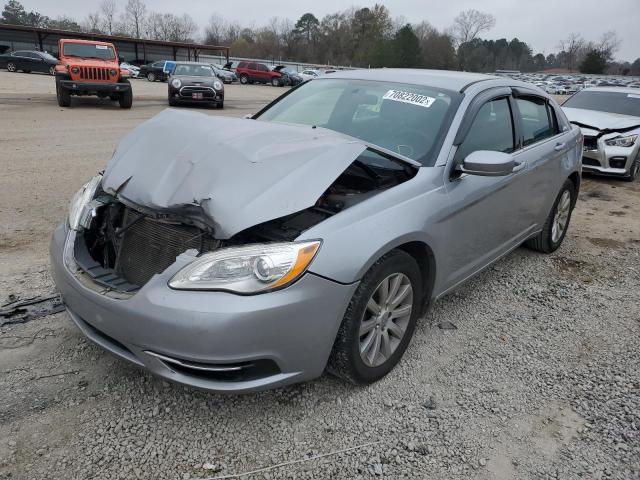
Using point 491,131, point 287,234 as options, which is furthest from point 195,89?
point 287,234

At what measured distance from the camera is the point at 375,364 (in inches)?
110

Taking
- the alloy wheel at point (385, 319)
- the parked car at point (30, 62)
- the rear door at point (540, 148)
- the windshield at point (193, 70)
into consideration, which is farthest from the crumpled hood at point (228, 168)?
the parked car at point (30, 62)

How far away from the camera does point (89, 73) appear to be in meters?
15.5

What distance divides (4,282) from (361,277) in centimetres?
285

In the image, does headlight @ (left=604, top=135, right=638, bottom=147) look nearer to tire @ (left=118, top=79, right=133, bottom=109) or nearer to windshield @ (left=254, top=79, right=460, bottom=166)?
windshield @ (left=254, top=79, right=460, bottom=166)

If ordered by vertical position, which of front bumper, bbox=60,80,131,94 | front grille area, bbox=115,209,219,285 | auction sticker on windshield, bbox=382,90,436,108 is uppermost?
auction sticker on windshield, bbox=382,90,436,108

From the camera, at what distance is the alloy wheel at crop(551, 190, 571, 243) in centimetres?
495

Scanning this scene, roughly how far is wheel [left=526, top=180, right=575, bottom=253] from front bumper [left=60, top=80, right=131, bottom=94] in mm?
14416

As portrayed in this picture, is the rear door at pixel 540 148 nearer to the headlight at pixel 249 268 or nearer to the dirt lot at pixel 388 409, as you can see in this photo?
the dirt lot at pixel 388 409

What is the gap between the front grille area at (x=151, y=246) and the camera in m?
2.51

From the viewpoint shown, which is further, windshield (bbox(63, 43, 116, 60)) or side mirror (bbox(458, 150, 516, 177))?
windshield (bbox(63, 43, 116, 60))

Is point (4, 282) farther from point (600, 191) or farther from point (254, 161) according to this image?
point (600, 191)

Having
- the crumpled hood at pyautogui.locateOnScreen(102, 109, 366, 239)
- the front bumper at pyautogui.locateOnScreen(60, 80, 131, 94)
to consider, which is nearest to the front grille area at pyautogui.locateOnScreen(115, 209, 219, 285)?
the crumpled hood at pyautogui.locateOnScreen(102, 109, 366, 239)

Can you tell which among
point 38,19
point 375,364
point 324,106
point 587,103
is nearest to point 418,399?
point 375,364
